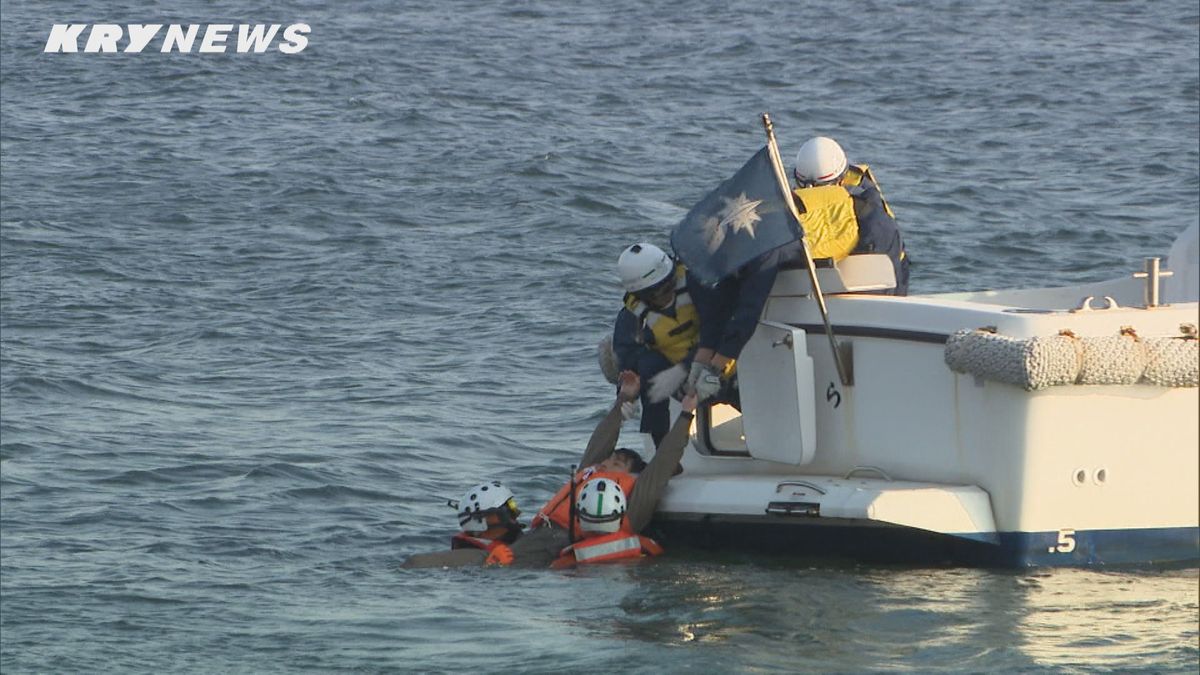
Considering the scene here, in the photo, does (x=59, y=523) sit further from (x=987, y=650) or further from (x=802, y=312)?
(x=987, y=650)

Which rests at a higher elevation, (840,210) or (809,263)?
(840,210)

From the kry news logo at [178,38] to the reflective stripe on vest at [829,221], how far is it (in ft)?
66.2

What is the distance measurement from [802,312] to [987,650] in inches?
80.4

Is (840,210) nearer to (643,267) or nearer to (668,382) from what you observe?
(643,267)

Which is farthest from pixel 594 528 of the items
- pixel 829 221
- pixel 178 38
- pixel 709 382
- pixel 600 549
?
pixel 178 38

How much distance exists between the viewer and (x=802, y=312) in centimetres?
987

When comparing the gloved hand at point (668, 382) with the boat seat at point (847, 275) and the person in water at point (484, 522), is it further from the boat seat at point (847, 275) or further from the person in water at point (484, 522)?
the person in water at point (484, 522)

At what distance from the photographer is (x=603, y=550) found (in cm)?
1012

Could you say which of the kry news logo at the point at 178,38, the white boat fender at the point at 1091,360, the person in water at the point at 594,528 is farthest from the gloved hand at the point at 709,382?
the kry news logo at the point at 178,38

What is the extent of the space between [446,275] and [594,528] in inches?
321

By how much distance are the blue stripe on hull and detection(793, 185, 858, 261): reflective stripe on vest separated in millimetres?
1219

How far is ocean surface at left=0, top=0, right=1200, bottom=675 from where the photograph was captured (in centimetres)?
909

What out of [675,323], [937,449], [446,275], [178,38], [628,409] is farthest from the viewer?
[178,38]

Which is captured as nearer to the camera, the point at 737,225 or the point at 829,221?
the point at 737,225
